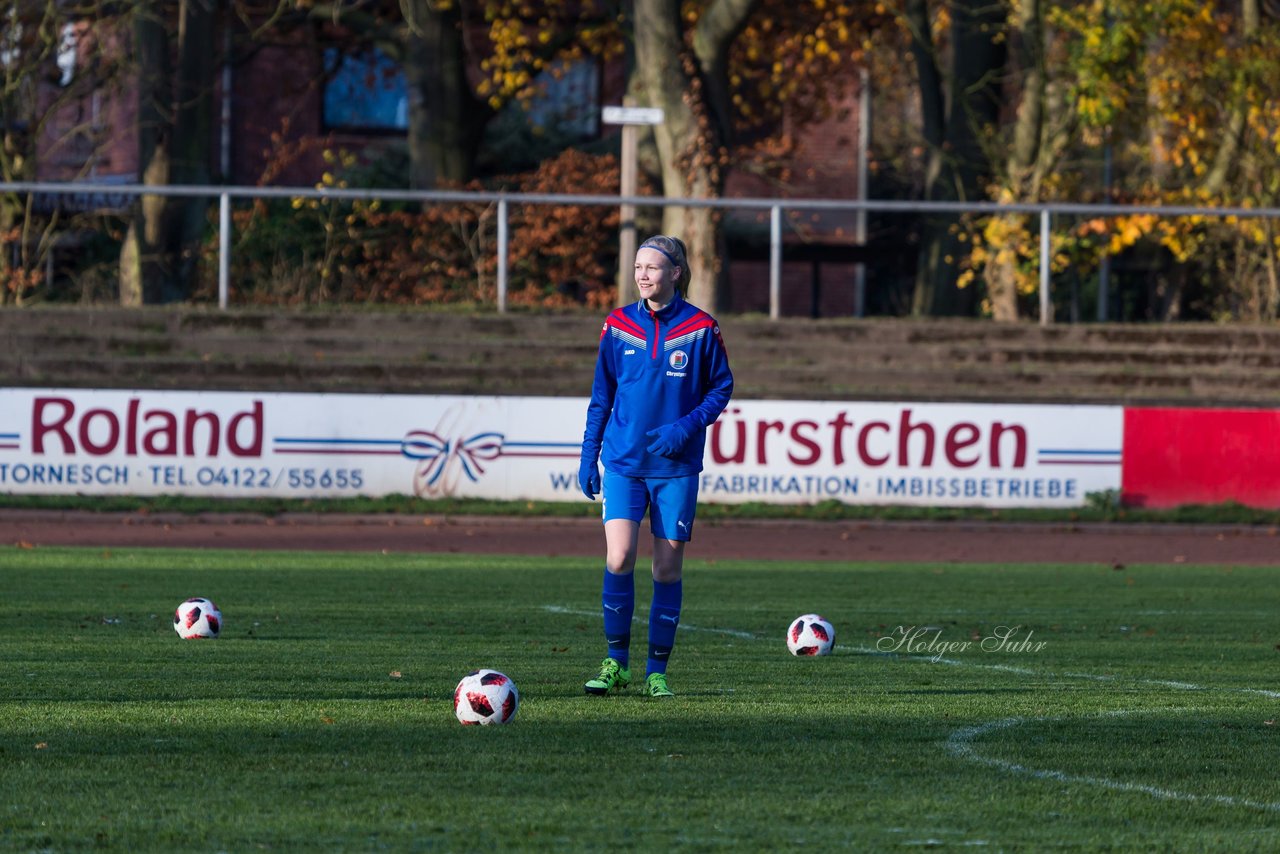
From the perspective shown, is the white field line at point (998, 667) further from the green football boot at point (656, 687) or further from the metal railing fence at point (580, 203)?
the metal railing fence at point (580, 203)

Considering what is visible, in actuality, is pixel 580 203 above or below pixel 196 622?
above

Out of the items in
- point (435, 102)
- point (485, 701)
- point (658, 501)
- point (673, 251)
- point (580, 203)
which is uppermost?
point (435, 102)

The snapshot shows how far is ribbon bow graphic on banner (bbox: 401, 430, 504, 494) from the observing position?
22.8 meters

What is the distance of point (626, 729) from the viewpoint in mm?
7703

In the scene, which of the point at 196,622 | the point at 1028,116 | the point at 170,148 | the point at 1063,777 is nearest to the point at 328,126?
the point at 170,148

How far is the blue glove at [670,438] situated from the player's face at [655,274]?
0.56 meters

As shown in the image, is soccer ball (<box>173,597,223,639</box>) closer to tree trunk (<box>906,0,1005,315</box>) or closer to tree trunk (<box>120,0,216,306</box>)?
tree trunk (<box>120,0,216,306</box>)

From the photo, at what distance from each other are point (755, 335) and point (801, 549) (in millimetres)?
7490

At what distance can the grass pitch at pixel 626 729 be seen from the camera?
5.90 metres

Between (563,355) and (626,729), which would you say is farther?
(563,355)

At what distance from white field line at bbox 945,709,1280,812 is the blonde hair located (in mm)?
2275

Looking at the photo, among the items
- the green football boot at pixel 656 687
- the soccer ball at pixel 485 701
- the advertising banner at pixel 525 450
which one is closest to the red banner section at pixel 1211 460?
the advertising banner at pixel 525 450

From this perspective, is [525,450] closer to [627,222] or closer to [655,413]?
[627,222]

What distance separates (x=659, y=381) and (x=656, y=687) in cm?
137
